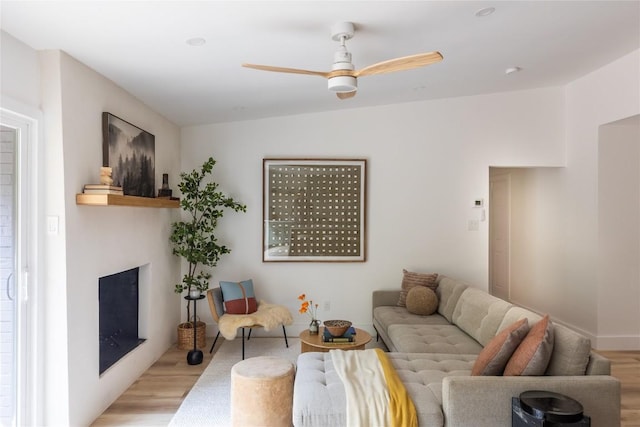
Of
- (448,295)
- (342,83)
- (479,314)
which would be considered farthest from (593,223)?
(342,83)

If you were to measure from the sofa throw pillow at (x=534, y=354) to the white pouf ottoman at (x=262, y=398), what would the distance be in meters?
1.28

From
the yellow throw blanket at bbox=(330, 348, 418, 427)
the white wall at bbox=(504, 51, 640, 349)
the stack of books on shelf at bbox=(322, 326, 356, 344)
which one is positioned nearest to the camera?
the yellow throw blanket at bbox=(330, 348, 418, 427)

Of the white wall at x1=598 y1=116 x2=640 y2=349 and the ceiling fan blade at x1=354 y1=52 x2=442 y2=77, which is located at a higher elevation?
the ceiling fan blade at x1=354 y1=52 x2=442 y2=77

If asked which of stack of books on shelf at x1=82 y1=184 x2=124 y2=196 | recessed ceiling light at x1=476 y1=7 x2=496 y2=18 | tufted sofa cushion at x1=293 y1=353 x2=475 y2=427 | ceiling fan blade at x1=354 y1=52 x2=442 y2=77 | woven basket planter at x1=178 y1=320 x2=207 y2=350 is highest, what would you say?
recessed ceiling light at x1=476 y1=7 x2=496 y2=18

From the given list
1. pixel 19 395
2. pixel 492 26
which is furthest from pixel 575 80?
pixel 19 395

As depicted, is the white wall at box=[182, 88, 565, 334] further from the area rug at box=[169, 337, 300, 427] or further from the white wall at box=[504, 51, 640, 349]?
the area rug at box=[169, 337, 300, 427]

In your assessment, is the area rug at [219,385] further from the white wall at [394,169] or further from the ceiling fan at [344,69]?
the ceiling fan at [344,69]

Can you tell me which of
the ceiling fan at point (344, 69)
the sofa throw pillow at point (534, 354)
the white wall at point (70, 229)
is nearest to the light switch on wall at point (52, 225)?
the white wall at point (70, 229)

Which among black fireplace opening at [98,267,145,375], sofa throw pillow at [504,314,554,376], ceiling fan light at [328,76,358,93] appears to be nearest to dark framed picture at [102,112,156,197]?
black fireplace opening at [98,267,145,375]

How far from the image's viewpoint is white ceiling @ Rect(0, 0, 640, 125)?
2.37 meters

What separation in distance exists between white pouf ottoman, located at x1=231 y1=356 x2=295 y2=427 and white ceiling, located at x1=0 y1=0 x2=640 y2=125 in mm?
2085

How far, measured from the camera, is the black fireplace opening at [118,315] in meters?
3.41

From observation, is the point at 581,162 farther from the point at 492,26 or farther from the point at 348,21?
the point at 348,21

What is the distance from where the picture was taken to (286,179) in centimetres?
515
